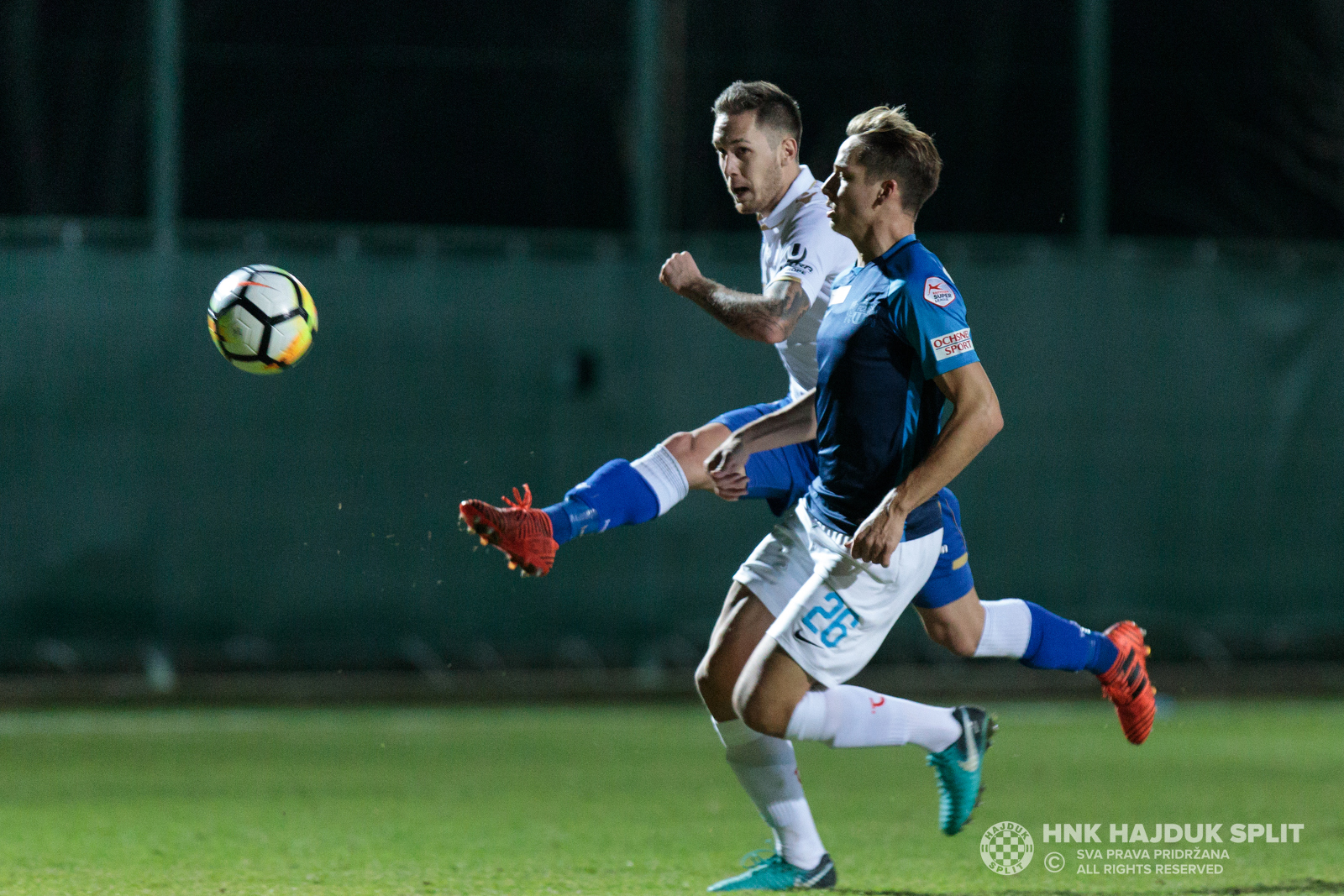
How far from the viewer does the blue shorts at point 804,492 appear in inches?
243

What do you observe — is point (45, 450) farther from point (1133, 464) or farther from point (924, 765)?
point (1133, 464)

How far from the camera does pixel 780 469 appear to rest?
21.3ft

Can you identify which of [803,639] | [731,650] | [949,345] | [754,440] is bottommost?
[731,650]

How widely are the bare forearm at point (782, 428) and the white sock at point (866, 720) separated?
88cm

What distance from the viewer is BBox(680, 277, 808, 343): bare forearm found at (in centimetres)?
613

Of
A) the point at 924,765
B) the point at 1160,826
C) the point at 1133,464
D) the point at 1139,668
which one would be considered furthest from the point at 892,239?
the point at 1133,464

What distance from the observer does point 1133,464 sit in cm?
1423

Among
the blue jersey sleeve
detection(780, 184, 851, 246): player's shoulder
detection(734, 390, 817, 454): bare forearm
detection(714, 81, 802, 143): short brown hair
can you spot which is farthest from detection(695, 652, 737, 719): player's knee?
detection(714, 81, 802, 143): short brown hair

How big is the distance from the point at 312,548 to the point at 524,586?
1591 millimetres

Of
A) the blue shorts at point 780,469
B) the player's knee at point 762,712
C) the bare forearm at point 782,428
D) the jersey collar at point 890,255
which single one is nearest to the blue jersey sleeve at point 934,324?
the jersey collar at point 890,255

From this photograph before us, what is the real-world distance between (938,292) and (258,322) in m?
2.74

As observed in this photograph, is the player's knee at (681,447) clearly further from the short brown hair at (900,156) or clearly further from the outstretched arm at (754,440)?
the short brown hair at (900,156)

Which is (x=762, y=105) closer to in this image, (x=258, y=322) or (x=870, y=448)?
(x=870, y=448)

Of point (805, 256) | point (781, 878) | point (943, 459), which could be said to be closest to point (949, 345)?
point (943, 459)
